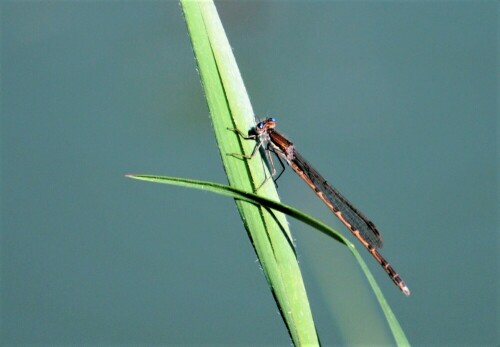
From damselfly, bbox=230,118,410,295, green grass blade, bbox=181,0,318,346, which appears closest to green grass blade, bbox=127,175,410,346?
green grass blade, bbox=181,0,318,346

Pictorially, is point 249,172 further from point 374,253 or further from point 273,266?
point 374,253

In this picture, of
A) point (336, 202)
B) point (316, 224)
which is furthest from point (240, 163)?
point (336, 202)

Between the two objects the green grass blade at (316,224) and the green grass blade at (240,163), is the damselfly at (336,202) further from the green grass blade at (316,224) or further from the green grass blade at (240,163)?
the green grass blade at (316,224)

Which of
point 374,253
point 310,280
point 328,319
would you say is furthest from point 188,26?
point 328,319

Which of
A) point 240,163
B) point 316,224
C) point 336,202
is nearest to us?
point 316,224

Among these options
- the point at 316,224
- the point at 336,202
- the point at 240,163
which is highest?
the point at 336,202

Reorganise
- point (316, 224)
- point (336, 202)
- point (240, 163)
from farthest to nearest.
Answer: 1. point (336, 202)
2. point (240, 163)
3. point (316, 224)

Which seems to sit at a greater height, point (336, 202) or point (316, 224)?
point (336, 202)

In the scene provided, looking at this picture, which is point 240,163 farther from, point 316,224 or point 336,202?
point 336,202
